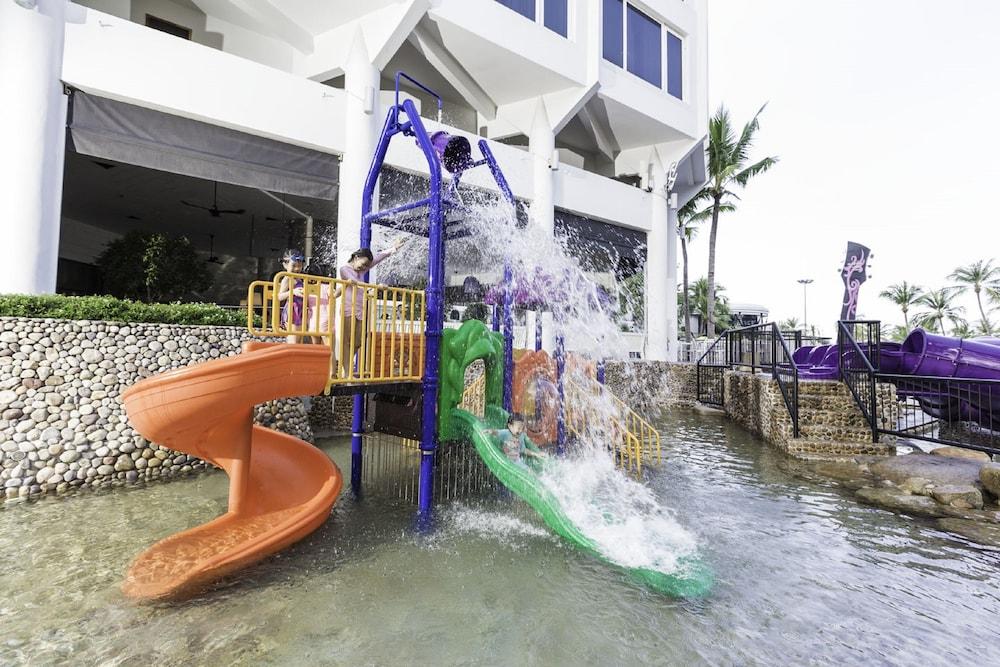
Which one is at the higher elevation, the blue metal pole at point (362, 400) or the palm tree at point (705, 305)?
the palm tree at point (705, 305)

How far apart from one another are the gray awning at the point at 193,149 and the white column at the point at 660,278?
37.5 ft

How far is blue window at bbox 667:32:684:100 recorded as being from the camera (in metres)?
17.3

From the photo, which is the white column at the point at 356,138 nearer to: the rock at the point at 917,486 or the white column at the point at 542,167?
the white column at the point at 542,167

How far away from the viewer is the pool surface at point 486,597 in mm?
3180

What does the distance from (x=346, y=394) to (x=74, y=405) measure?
410 cm

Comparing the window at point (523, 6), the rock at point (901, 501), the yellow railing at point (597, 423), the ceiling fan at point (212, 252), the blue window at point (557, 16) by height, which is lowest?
the rock at point (901, 501)

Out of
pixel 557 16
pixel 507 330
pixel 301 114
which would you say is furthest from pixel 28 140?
pixel 557 16

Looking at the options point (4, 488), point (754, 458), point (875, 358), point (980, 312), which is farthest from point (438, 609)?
point (980, 312)

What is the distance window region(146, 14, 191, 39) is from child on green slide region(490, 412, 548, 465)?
11.0 m

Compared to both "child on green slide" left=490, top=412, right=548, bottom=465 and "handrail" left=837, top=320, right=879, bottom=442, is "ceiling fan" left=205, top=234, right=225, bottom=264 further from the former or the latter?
"handrail" left=837, top=320, right=879, bottom=442

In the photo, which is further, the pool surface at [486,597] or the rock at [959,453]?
the rock at [959,453]

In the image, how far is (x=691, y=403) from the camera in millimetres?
16125

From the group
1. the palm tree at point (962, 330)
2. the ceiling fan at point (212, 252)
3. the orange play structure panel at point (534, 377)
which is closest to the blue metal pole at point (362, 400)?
the orange play structure panel at point (534, 377)

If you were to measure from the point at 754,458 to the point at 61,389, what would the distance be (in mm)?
10329
